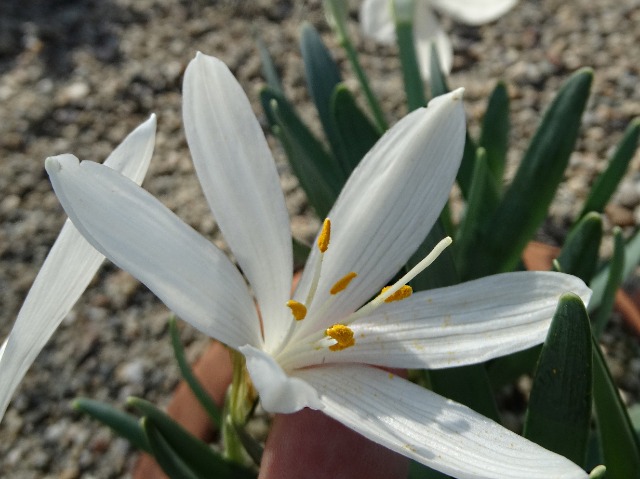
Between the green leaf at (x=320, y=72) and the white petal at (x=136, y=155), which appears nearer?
the white petal at (x=136, y=155)

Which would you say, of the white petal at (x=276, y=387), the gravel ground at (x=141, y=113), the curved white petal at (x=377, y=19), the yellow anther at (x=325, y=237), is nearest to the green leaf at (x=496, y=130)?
the curved white petal at (x=377, y=19)

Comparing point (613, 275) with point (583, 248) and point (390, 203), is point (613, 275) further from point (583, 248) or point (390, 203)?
point (390, 203)

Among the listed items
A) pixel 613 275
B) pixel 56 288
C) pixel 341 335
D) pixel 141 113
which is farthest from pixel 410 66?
pixel 141 113

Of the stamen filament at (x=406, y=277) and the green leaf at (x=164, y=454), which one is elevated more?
the stamen filament at (x=406, y=277)

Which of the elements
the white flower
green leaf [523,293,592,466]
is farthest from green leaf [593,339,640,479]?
the white flower

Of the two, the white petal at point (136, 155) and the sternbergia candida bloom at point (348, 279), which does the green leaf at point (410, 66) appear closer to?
the sternbergia candida bloom at point (348, 279)

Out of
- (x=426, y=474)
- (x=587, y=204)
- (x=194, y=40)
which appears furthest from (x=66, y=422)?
(x=194, y=40)
